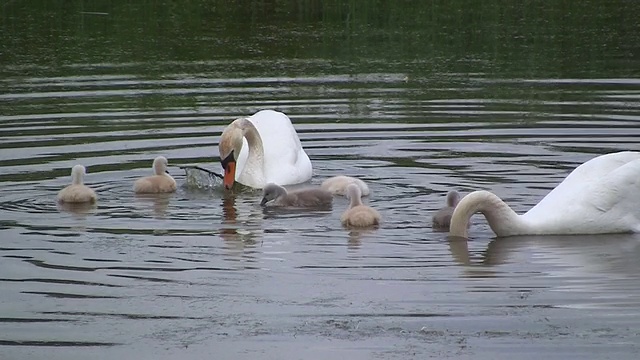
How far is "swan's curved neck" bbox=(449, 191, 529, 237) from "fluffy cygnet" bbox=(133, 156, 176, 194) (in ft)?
10.6

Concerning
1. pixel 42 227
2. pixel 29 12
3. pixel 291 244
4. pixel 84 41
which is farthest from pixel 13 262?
pixel 29 12

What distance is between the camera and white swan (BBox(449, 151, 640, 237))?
11.1 m

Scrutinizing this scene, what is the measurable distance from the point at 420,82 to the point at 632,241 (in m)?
9.44

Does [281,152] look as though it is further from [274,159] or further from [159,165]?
[159,165]

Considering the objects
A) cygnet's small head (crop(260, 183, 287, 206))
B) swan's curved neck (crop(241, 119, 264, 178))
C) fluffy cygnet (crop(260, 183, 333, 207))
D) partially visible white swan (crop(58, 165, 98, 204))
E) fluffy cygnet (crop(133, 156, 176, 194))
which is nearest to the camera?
partially visible white swan (crop(58, 165, 98, 204))

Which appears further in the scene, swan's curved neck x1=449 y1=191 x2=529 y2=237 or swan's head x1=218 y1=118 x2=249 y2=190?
swan's head x1=218 y1=118 x2=249 y2=190

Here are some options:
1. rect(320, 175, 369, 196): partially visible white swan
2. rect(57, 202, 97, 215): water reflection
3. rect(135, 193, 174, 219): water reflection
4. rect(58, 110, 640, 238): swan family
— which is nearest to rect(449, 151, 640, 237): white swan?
rect(58, 110, 640, 238): swan family

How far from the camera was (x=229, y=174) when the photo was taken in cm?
1384

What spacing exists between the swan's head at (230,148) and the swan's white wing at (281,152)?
374 millimetres

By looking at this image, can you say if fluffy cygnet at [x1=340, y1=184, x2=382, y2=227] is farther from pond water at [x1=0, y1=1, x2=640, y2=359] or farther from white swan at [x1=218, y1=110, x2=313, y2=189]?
white swan at [x1=218, y1=110, x2=313, y2=189]

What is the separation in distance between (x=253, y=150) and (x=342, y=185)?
1.99 metres

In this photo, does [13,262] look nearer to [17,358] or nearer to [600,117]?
[17,358]

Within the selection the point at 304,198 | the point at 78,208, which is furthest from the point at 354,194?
the point at 78,208

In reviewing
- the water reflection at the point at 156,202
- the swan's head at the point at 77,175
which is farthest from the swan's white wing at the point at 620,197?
the swan's head at the point at 77,175
